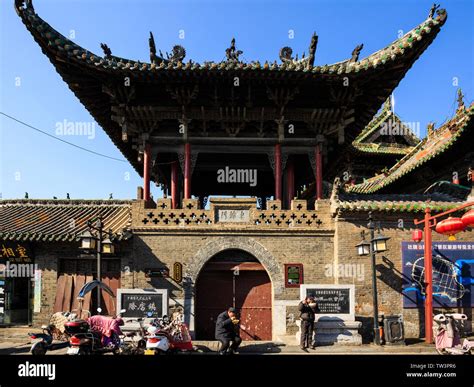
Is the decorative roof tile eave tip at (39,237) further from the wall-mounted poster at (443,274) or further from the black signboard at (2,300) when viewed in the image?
the wall-mounted poster at (443,274)

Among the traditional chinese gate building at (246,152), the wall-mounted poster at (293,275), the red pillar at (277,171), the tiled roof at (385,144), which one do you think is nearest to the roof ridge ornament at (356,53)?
the traditional chinese gate building at (246,152)

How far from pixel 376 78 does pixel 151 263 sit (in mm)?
8058

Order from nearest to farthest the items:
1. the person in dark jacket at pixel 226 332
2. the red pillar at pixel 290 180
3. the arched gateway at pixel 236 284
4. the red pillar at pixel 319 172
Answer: the person in dark jacket at pixel 226 332
the arched gateway at pixel 236 284
the red pillar at pixel 319 172
the red pillar at pixel 290 180

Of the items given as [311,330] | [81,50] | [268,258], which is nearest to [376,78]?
[268,258]

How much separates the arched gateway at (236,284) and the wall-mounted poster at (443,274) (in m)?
3.53

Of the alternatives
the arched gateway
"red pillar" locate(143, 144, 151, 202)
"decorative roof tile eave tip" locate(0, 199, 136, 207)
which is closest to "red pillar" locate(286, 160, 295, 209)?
the arched gateway

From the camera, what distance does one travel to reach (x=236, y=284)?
12.0 meters

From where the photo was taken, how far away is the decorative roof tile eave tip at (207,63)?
10.7 meters

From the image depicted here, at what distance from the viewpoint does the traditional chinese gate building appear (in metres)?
11.3

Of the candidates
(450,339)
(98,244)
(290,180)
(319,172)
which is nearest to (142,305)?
(98,244)

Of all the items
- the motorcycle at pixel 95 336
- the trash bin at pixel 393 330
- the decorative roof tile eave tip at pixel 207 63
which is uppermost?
the decorative roof tile eave tip at pixel 207 63

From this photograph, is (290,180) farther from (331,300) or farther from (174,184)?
(331,300)

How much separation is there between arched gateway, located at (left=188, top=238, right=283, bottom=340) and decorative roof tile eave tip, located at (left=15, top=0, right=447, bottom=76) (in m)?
4.75
